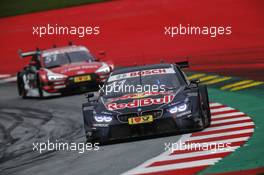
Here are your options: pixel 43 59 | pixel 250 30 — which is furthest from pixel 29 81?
pixel 250 30

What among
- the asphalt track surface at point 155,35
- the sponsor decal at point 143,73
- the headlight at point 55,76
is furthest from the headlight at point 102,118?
A: the asphalt track surface at point 155,35

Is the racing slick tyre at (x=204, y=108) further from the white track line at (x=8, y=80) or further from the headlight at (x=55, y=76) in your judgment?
the white track line at (x=8, y=80)

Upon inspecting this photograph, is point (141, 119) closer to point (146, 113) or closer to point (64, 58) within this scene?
point (146, 113)

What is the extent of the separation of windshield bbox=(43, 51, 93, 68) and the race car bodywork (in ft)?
31.7

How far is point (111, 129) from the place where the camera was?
14211mm

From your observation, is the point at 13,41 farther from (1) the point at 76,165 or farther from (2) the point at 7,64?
(1) the point at 76,165

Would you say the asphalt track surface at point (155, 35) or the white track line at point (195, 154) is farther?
the asphalt track surface at point (155, 35)

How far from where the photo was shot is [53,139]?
16.8 metres

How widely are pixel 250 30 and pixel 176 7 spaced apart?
25.6 feet

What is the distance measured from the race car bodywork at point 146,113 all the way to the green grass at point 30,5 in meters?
29.1

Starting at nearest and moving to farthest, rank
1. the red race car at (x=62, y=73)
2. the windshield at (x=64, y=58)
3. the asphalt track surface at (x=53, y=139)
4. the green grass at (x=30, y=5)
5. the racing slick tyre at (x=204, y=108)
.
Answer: the asphalt track surface at (x=53, y=139)
the racing slick tyre at (x=204, y=108)
the red race car at (x=62, y=73)
the windshield at (x=64, y=58)
the green grass at (x=30, y=5)

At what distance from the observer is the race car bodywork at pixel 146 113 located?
14.0 metres

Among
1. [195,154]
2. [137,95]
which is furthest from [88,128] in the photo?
[195,154]

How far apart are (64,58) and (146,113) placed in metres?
11.4
